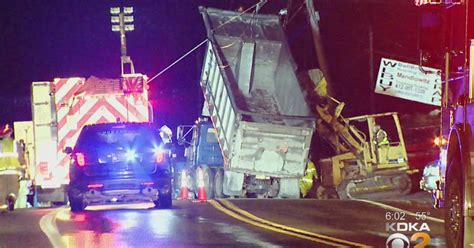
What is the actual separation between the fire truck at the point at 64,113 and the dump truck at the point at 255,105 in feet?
6.58

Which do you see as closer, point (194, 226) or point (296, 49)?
point (194, 226)

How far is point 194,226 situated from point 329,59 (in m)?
23.6

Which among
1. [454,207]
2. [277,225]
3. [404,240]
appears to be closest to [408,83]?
[277,225]

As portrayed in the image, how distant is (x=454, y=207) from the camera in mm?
8797

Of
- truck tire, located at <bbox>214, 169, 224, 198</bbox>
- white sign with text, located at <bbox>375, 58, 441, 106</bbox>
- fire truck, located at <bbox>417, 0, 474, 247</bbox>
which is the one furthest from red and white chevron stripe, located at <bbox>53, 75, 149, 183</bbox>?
fire truck, located at <bbox>417, 0, 474, 247</bbox>

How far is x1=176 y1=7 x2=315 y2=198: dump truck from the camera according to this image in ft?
62.9

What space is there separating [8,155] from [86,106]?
9.19ft

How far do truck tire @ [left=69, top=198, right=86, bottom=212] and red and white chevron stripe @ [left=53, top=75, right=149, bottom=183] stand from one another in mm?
3043

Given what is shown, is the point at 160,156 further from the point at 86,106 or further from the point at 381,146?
the point at 381,146

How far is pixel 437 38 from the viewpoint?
32.6ft

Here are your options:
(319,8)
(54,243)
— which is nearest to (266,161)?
(54,243)

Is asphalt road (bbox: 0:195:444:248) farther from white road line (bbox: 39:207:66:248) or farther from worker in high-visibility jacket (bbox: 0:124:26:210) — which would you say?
worker in high-visibility jacket (bbox: 0:124:26:210)

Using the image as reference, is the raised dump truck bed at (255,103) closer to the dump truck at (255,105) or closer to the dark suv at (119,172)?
the dump truck at (255,105)

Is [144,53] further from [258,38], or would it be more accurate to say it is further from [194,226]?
[194,226]
